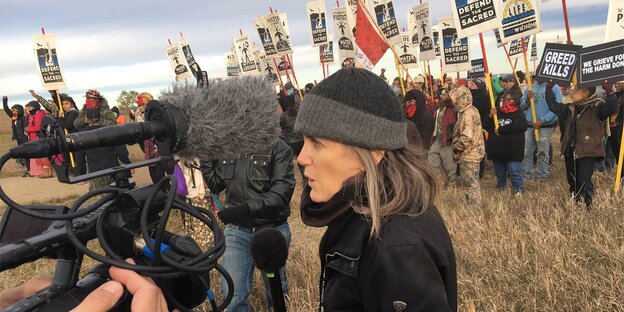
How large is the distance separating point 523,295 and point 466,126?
3.72 m

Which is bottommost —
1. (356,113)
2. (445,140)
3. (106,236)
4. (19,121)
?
(445,140)

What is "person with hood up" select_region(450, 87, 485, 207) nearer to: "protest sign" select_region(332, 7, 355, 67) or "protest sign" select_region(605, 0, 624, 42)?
"protest sign" select_region(605, 0, 624, 42)

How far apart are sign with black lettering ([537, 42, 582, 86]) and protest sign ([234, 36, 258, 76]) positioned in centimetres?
867

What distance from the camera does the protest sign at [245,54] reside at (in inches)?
553

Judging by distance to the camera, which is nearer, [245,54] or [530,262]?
[530,262]

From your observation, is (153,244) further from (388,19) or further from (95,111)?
(388,19)

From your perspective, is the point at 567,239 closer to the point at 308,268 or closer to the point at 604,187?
the point at 308,268

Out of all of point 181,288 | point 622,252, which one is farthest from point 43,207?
point 622,252

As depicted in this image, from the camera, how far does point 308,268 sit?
4000mm

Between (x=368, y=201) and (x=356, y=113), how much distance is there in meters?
0.29

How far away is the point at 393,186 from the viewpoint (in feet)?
4.97

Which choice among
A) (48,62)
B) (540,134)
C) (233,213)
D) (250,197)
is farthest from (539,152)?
(48,62)

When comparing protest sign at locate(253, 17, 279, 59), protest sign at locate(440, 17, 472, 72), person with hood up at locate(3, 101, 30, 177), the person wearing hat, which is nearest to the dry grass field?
the person wearing hat

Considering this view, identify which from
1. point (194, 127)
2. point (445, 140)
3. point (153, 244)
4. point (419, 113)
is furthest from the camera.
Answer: point (419, 113)
